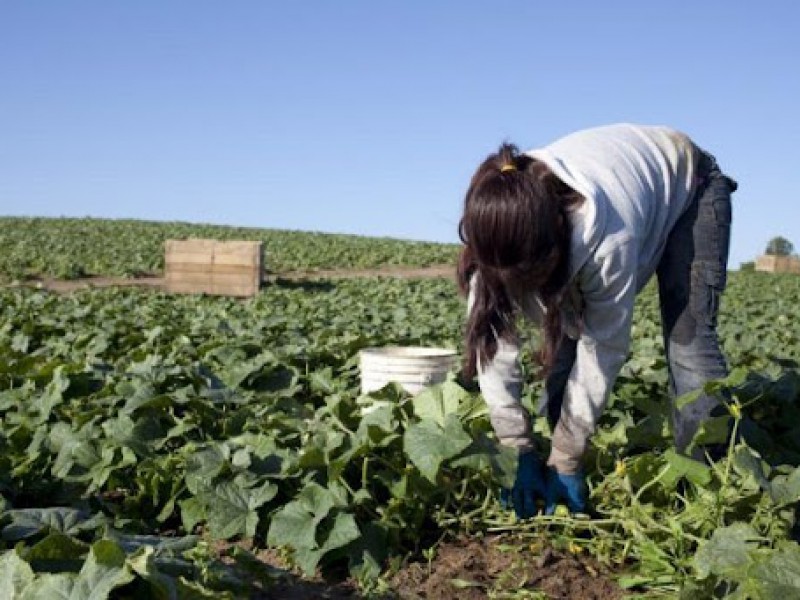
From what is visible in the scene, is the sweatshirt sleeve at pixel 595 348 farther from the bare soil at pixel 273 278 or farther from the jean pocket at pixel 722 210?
the bare soil at pixel 273 278

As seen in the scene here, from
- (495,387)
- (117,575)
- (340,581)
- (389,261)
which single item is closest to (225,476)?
(340,581)

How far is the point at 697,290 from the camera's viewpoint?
3.14m

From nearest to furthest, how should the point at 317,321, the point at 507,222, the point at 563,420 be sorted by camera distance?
1. the point at 507,222
2. the point at 563,420
3. the point at 317,321

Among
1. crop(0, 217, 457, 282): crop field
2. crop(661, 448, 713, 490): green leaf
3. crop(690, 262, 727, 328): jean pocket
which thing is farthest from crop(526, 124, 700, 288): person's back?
crop(0, 217, 457, 282): crop field

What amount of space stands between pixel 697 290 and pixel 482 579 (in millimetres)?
1204

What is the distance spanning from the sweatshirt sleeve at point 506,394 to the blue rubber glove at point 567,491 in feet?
0.44

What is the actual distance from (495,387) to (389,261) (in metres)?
20.8

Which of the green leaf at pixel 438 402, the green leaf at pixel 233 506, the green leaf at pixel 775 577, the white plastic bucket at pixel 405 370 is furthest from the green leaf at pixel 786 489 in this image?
the white plastic bucket at pixel 405 370

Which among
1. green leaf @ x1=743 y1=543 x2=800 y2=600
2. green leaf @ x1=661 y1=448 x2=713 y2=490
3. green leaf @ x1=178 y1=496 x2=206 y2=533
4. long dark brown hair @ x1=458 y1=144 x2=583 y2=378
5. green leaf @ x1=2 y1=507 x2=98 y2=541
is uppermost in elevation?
long dark brown hair @ x1=458 y1=144 x2=583 y2=378

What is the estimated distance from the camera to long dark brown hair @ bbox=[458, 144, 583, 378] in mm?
2490

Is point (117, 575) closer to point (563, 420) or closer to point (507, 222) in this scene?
point (507, 222)

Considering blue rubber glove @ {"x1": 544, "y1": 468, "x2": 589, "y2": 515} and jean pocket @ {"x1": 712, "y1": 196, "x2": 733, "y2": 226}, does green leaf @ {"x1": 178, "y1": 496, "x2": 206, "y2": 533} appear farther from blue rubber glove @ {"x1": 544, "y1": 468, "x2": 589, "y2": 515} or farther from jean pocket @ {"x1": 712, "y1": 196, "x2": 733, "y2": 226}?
jean pocket @ {"x1": 712, "y1": 196, "x2": 733, "y2": 226}

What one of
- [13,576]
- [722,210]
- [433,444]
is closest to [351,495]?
[433,444]

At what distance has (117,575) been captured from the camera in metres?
1.83
